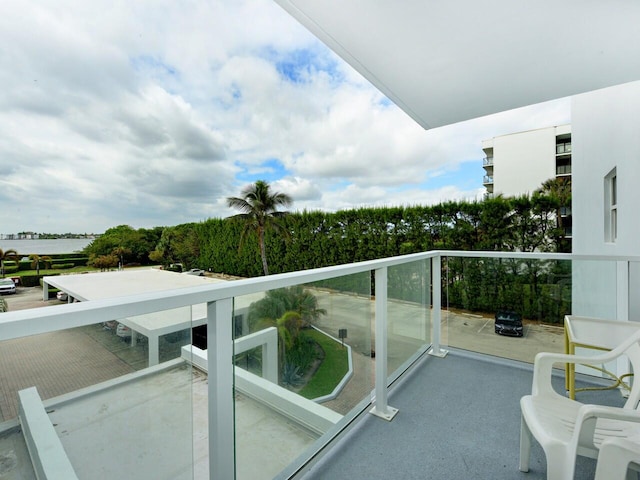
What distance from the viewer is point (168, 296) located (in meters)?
0.89

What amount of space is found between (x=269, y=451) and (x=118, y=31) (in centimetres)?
2458

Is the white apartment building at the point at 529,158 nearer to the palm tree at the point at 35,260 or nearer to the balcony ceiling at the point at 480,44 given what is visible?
the balcony ceiling at the point at 480,44

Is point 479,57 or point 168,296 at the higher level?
point 479,57

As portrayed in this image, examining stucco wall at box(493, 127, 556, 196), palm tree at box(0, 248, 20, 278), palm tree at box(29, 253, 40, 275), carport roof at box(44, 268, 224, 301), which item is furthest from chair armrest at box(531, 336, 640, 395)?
palm tree at box(29, 253, 40, 275)

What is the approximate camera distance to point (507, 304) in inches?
117

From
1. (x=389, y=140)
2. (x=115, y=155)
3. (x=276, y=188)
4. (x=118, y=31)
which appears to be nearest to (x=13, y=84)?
(x=115, y=155)

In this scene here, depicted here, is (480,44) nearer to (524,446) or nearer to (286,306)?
(286,306)

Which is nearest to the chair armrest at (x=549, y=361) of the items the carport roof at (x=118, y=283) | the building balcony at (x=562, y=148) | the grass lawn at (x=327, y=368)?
the grass lawn at (x=327, y=368)

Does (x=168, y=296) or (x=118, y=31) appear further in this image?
(x=118, y=31)

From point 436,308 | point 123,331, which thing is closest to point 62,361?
point 123,331

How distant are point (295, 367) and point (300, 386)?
0.33 ft

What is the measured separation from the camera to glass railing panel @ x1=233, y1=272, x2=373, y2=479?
1209 mm

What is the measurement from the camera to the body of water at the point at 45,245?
24391 mm

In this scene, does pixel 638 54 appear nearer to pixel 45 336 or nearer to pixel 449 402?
pixel 449 402
